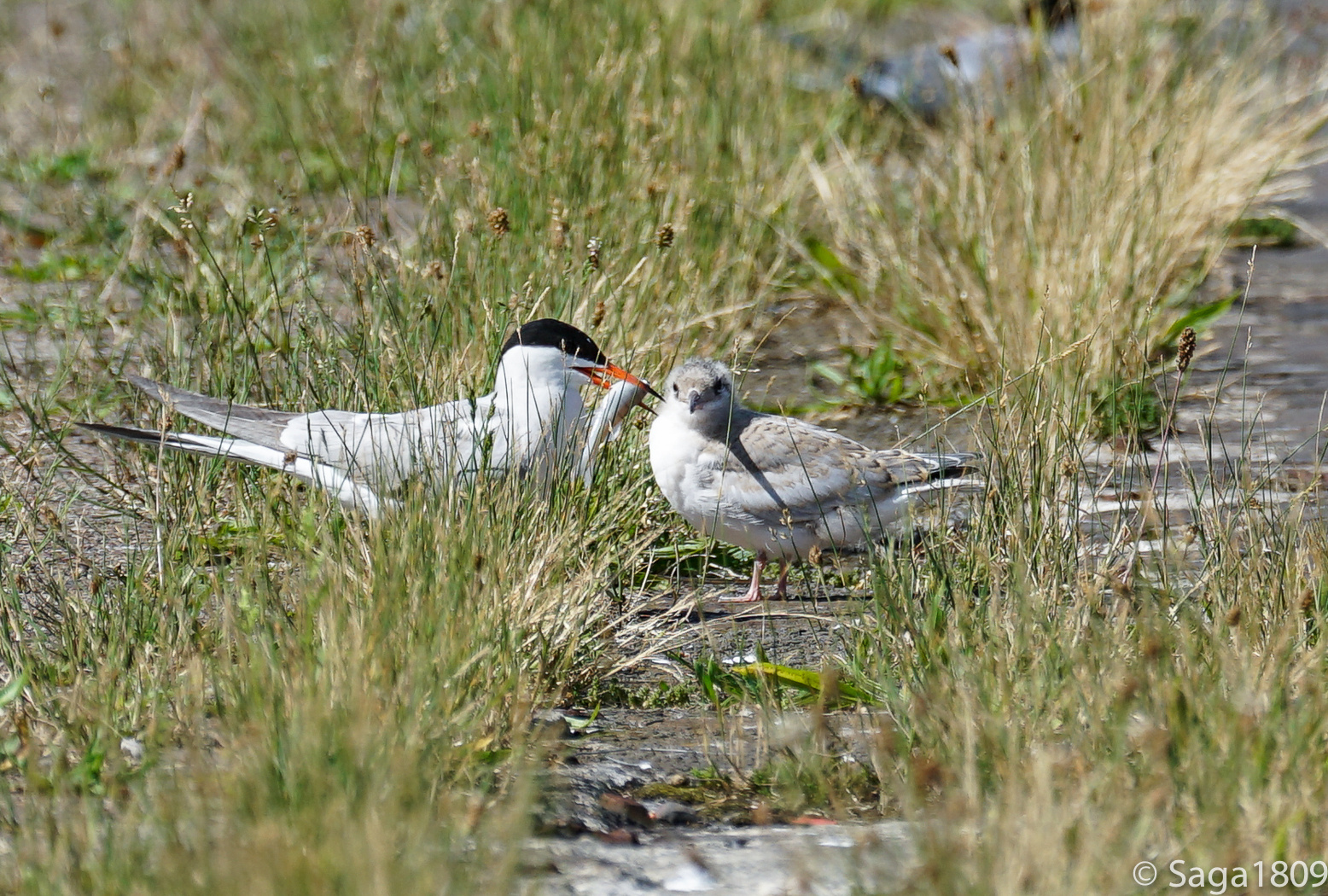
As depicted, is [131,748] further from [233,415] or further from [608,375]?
[608,375]

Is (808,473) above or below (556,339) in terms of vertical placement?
below

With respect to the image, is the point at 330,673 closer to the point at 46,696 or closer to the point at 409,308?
the point at 46,696

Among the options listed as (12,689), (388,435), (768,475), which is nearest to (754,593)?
(768,475)

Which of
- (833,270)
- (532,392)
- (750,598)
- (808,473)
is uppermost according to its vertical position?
(833,270)

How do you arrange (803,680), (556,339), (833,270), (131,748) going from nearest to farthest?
1. (131,748)
2. (803,680)
3. (556,339)
4. (833,270)

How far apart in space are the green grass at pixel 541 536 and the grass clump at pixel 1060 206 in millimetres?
36

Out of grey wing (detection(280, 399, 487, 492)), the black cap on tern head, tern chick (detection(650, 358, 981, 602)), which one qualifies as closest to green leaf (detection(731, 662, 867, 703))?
tern chick (detection(650, 358, 981, 602))

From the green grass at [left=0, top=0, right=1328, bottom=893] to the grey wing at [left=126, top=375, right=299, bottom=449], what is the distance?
0.14 metres

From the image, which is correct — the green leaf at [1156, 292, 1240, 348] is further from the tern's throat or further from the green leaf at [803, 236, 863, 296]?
the tern's throat

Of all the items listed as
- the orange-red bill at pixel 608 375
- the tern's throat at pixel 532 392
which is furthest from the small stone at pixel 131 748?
the orange-red bill at pixel 608 375

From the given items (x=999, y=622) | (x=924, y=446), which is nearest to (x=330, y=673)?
(x=999, y=622)

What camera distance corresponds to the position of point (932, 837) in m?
1.89

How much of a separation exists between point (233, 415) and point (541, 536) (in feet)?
3.48

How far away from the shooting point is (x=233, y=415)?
381 cm
